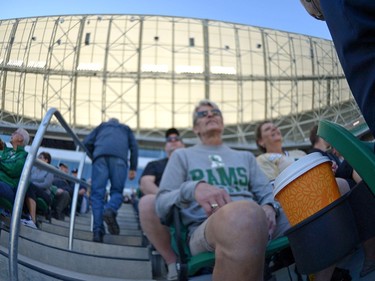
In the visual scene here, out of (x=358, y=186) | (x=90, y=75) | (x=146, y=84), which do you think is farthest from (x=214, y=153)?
(x=358, y=186)

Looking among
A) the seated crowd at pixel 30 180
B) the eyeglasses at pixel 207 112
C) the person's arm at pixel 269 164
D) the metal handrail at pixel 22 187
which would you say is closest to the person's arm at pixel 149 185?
the person's arm at pixel 269 164

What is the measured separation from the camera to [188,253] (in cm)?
150

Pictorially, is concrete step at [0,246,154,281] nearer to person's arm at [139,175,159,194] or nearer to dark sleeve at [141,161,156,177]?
person's arm at [139,175,159,194]

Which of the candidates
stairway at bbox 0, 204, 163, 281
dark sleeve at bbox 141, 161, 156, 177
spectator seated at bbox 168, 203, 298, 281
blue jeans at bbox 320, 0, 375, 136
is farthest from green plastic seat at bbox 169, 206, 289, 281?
dark sleeve at bbox 141, 161, 156, 177

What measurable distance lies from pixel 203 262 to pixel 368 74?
97 cm

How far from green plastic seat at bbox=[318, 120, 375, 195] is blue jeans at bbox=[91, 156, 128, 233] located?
2445 mm

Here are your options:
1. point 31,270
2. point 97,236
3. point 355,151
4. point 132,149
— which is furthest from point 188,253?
point 132,149

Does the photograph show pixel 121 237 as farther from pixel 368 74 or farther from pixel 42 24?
pixel 368 74

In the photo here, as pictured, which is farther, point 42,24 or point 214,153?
point 214,153

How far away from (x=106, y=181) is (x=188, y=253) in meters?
1.75

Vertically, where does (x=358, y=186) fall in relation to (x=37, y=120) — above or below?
below

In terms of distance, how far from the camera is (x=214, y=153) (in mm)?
1803

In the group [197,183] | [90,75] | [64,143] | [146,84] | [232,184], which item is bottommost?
[197,183]

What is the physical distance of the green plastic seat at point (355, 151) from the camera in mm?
568
